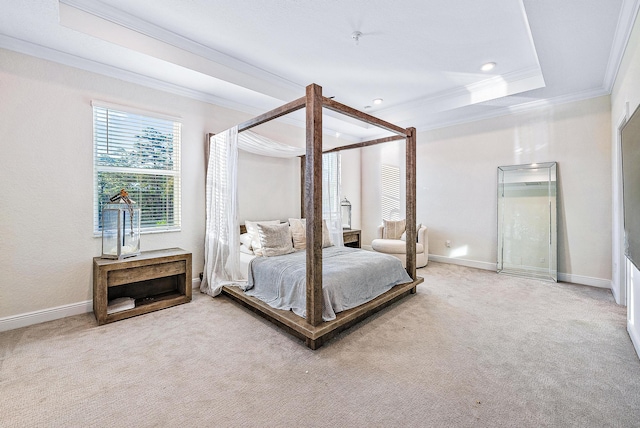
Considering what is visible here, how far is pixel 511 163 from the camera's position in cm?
459

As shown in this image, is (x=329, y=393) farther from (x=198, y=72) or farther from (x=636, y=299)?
(x=198, y=72)

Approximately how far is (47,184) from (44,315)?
4.20 ft

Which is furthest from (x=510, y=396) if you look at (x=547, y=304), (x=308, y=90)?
(x=308, y=90)

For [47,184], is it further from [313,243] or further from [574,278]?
[574,278]

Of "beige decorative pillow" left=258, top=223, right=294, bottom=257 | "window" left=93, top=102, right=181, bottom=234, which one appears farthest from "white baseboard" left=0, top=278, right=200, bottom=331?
"beige decorative pillow" left=258, top=223, right=294, bottom=257

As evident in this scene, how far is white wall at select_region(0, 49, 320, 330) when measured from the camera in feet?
8.54

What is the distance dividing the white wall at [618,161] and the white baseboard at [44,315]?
498 centimetres

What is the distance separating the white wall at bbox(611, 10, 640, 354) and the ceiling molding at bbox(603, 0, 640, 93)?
53 millimetres

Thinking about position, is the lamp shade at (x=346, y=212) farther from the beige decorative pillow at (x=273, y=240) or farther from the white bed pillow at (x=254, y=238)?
the white bed pillow at (x=254, y=238)

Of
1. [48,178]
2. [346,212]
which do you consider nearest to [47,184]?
[48,178]

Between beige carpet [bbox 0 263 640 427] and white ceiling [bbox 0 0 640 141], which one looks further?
white ceiling [bbox 0 0 640 141]

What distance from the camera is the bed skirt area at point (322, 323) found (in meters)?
2.29

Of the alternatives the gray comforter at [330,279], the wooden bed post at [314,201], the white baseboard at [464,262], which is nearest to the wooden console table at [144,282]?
the gray comforter at [330,279]

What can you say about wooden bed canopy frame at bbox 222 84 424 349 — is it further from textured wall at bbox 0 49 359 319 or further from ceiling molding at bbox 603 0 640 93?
ceiling molding at bbox 603 0 640 93
